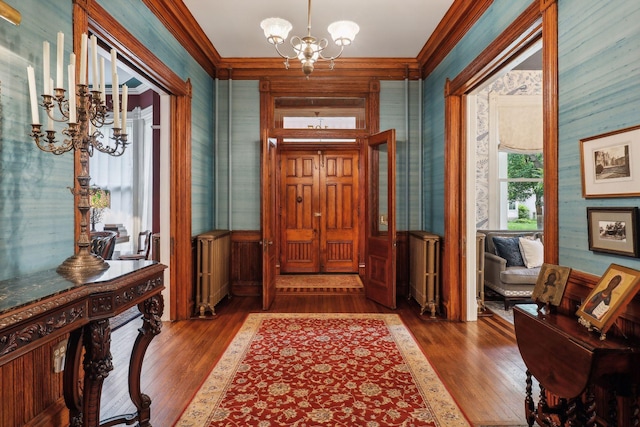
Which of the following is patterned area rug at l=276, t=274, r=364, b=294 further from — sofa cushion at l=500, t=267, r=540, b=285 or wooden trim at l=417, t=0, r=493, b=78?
wooden trim at l=417, t=0, r=493, b=78

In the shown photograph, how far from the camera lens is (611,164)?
168 centimetres

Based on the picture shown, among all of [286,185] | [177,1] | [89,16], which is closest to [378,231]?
[286,185]

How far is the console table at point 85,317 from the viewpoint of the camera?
1182 millimetres

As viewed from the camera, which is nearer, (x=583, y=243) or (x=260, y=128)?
(x=583, y=243)

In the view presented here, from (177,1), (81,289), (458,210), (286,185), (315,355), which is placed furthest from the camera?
(286,185)

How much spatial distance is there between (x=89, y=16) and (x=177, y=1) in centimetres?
130

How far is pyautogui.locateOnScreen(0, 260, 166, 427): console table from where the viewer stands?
3.88ft

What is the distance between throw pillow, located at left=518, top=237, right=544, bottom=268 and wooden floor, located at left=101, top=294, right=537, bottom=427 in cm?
107

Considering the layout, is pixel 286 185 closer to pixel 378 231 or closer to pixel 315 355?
pixel 378 231

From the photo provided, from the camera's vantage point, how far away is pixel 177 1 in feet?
10.8

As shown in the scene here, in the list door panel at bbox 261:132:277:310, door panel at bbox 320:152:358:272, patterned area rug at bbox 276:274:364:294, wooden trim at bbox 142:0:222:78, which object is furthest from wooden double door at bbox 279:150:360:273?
wooden trim at bbox 142:0:222:78

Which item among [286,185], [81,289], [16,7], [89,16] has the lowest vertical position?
[81,289]

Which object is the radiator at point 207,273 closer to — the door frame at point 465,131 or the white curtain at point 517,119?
the door frame at point 465,131

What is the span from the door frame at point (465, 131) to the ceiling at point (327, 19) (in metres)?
0.71
